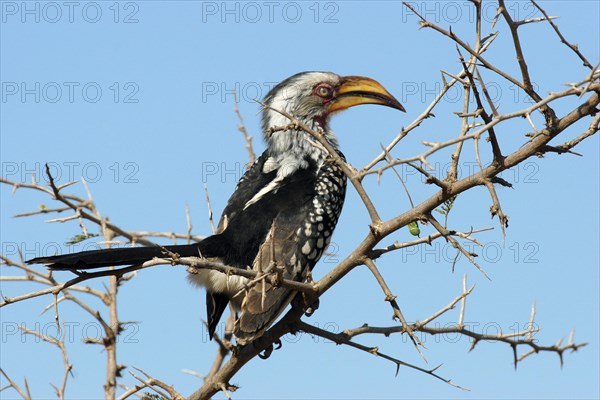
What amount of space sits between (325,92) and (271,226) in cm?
192

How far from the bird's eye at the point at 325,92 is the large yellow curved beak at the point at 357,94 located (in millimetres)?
41

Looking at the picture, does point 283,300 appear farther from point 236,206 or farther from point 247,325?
point 236,206

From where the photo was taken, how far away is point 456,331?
3.76 metres

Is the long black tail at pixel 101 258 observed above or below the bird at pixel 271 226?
below

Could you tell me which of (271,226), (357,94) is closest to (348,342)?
(271,226)

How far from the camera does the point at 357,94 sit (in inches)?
241

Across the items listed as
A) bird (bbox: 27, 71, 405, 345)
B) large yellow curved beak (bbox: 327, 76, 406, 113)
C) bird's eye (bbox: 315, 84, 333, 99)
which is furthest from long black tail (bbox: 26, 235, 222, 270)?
bird's eye (bbox: 315, 84, 333, 99)

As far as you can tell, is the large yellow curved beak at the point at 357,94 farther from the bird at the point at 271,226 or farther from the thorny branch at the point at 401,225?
the thorny branch at the point at 401,225

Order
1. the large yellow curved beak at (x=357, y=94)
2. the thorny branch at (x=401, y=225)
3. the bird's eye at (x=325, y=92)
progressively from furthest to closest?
the bird's eye at (x=325, y=92) → the large yellow curved beak at (x=357, y=94) → the thorny branch at (x=401, y=225)

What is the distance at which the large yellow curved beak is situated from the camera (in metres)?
5.85

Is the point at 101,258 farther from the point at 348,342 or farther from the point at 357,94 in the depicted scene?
the point at 357,94

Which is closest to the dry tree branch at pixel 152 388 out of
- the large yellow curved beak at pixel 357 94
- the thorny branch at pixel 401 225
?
the thorny branch at pixel 401 225

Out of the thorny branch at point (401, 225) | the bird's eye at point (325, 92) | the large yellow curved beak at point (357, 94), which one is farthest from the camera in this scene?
the bird's eye at point (325, 92)

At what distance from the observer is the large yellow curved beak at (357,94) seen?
585 centimetres
